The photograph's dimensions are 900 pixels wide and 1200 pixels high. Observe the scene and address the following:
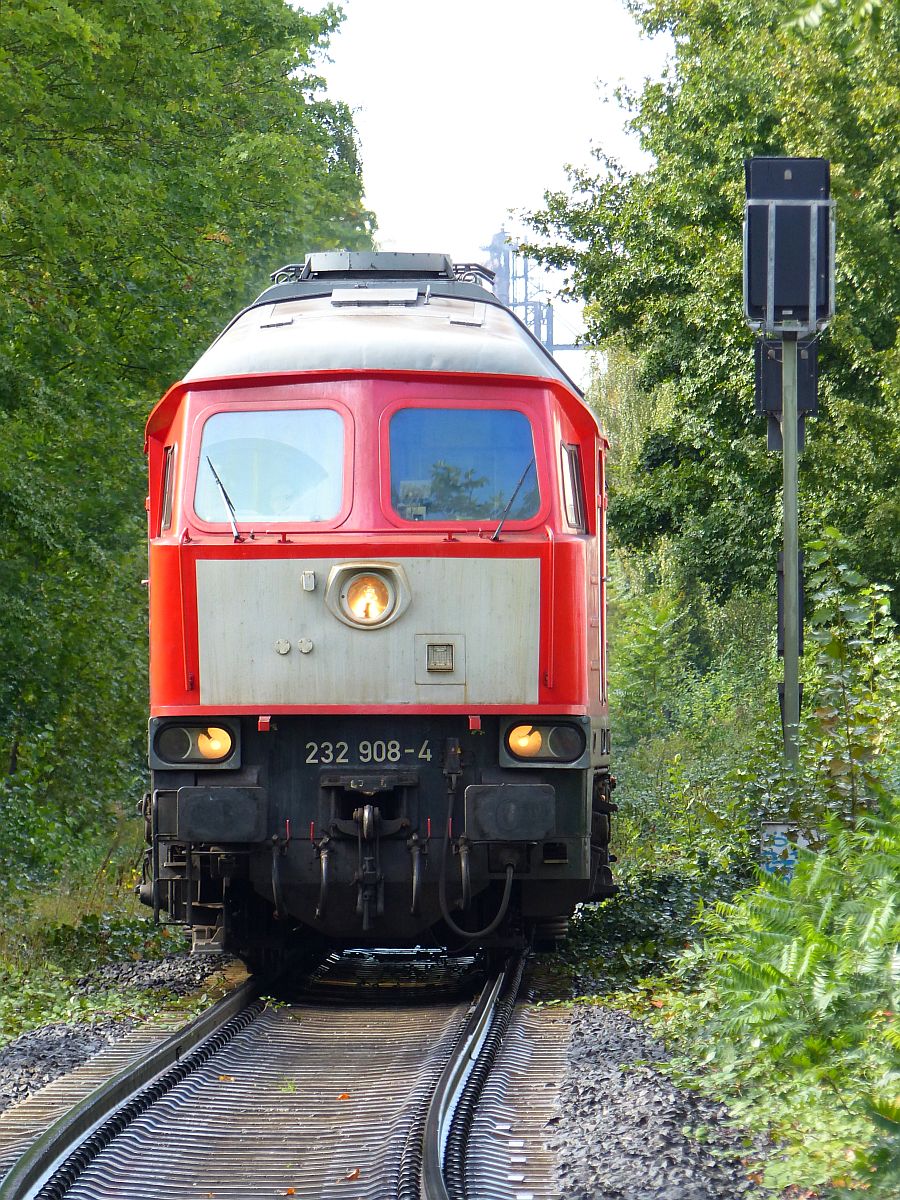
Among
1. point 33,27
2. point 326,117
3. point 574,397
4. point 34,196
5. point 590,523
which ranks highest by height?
point 326,117

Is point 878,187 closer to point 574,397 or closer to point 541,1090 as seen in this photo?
point 574,397

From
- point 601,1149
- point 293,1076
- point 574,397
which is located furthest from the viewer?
point 574,397

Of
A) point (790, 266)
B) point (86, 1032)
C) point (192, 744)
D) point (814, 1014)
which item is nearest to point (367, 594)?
point (192, 744)

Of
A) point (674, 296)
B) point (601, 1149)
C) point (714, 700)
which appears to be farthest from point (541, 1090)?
point (714, 700)

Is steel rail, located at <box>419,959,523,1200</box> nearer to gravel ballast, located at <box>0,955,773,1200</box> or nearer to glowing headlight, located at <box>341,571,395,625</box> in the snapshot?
gravel ballast, located at <box>0,955,773,1200</box>

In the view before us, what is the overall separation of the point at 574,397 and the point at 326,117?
27.9m

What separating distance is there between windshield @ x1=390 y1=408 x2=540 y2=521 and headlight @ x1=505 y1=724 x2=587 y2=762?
3.71 feet

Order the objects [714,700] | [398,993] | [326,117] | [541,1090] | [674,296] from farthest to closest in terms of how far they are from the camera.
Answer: [326,117] < [714,700] < [674,296] < [398,993] < [541,1090]

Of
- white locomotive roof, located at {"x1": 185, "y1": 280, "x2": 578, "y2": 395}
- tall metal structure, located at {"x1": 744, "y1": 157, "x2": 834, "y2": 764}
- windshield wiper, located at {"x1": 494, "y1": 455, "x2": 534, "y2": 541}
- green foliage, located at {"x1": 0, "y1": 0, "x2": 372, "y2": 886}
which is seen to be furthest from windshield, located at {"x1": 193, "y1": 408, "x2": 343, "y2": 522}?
green foliage, located at {"x1": 0, "y1": 0, "x2": 372, "y2": 886}

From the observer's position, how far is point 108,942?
11117 mm

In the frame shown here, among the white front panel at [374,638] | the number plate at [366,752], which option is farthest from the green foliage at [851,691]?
the number plate at [366,752]

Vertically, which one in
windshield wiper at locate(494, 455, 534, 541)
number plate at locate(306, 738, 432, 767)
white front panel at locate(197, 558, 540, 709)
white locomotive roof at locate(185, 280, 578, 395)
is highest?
white locomotive roof at locate(185, 280, 578, 395)

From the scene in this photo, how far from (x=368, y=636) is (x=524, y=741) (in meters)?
1.00

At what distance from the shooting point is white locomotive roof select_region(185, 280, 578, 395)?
8867 mm
